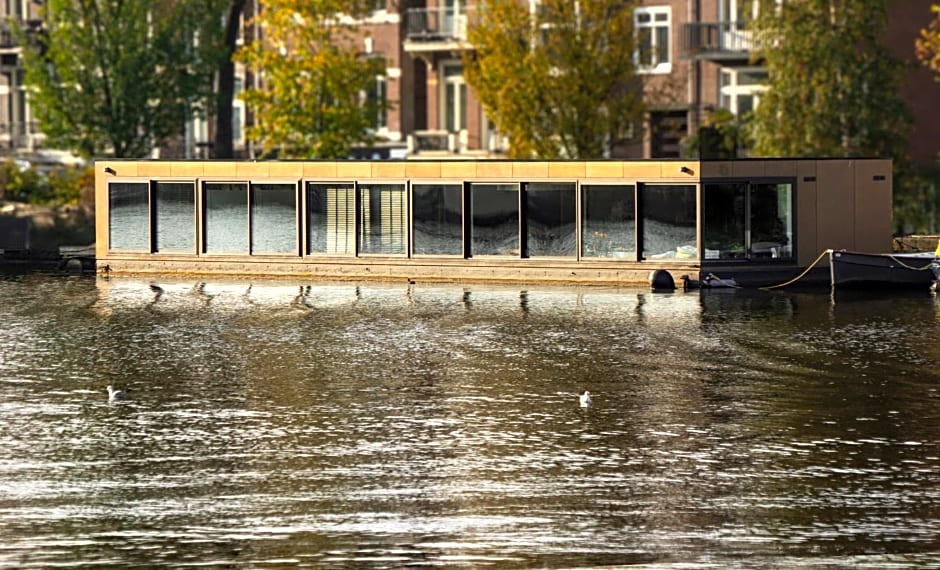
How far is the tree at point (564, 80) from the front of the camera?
65.8 metres

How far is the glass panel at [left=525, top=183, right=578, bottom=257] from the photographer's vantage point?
51.1m

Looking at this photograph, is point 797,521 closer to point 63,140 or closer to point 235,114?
point 63,140

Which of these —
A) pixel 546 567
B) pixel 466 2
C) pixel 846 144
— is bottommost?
pixel 546 567

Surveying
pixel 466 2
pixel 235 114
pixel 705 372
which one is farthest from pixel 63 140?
pixel 705 372

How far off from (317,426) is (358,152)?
54.3 metres

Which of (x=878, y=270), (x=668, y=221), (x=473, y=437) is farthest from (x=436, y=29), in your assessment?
(x=473, y=437)

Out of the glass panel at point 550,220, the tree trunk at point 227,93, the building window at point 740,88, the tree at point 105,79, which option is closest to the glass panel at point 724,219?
the glass panel at point 550,220

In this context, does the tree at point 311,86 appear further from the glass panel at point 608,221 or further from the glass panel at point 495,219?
the glass panel at point 608,221

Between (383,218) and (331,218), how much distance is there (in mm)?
1645

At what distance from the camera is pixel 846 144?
62.9m

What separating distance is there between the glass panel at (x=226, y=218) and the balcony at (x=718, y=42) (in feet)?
70.8

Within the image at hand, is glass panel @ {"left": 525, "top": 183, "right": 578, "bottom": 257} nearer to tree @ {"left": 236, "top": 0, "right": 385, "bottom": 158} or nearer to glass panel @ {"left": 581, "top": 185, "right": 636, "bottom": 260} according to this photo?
glass panel @ {"left": 581, "top": 185, "right": 636, "bottom": 260}

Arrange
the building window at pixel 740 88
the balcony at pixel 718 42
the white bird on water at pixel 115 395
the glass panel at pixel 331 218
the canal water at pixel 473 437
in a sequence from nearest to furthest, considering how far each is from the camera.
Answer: the canal water at pixel 473 437
the white bird on water at pixel 115 395
the glass panel at pixel 331 218
the balcony at pixel 718 42
the building window at pixel 740 88

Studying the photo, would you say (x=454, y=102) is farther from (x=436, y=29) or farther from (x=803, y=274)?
(x=803, y=274)
